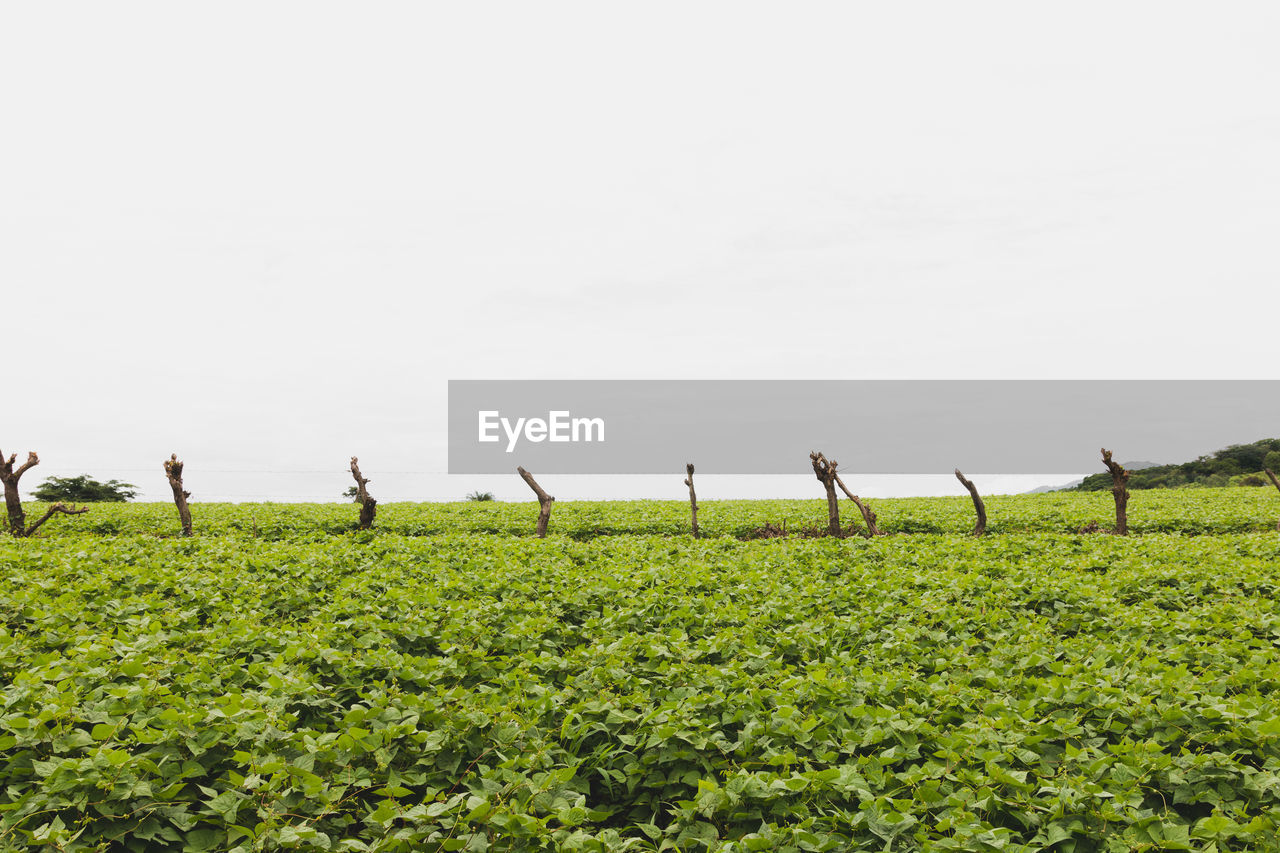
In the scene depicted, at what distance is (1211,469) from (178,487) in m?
68.8

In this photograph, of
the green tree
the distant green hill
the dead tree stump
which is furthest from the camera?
the distant green hill

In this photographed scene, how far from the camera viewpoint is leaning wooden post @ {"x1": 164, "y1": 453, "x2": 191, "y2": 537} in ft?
59.7

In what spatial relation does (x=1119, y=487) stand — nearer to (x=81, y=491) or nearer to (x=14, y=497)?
(x=14, y=497)

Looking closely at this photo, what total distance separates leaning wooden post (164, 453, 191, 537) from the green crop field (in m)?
7.94

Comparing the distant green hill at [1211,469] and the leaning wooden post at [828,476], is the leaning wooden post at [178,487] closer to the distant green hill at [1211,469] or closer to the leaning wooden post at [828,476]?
the leaning wooden post at [828,476]

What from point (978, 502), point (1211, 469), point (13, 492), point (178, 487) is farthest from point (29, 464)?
point (1211, 469)

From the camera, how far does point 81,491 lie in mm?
39531

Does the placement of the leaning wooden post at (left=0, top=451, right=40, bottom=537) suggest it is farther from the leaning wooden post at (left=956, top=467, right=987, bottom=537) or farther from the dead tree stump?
the leaning wooden post at (left=956, top=467, right=987, bottom=537)

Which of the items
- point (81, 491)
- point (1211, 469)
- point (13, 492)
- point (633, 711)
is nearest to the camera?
point (633, 711)

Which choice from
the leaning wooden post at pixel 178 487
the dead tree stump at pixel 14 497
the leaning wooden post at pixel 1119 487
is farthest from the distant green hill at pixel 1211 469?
the dead tree stump at pixel 14 497

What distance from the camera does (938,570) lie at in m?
11.7

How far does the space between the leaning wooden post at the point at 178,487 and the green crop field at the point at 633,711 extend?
794cm

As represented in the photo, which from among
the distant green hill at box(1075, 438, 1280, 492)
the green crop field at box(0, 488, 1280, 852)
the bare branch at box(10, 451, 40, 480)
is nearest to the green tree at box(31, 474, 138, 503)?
the bare branch at box(10, 451, 40, 480)

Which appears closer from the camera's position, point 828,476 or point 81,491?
point 828,476
